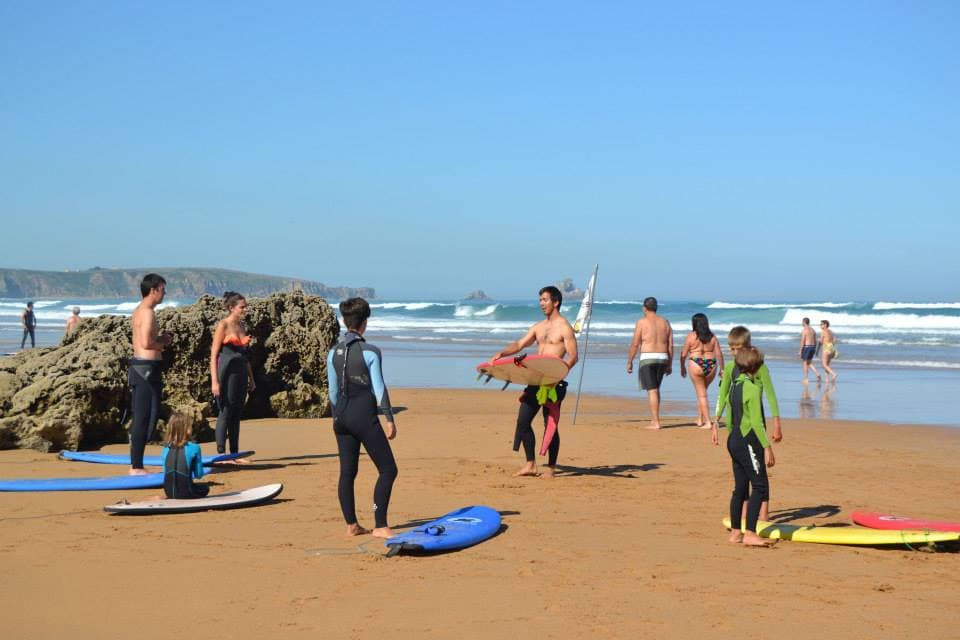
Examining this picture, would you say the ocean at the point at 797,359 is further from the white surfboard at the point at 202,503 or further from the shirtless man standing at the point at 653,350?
the white surfboard at the point at 202,503

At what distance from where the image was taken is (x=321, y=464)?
10.1 m

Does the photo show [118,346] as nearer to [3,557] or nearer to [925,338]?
[3,557]

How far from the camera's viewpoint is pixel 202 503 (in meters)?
7.48

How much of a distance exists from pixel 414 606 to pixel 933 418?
11963mm

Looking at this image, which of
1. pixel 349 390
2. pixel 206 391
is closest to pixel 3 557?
pixel 349 390

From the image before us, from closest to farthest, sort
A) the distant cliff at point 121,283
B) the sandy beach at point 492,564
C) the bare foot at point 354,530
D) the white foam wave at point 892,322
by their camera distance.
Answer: the sandy beach at point 492,564, the bare foot at point 354,530, the white foam wave at point 892,322, the distant cliff at point 121,283

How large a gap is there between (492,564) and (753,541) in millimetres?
1866

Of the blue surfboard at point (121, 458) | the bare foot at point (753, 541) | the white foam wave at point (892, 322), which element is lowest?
the blue surfboard at point (121, 458)

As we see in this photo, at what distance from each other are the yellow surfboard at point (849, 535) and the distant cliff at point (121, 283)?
127299 mm

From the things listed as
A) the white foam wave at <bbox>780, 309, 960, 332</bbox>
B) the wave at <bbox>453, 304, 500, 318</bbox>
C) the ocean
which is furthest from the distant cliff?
the white foam wave at <bbox>780, 309, 960, 332</bbox>

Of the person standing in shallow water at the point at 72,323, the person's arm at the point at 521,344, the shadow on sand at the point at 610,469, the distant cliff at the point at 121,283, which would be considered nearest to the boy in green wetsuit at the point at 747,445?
the person's arm at the point at 521,344

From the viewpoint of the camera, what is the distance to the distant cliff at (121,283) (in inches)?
5300

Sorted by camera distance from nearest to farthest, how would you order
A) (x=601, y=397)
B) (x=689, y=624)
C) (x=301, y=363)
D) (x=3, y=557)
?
(x=689, y=624), (x=3, y=557), (x=301, y=363), (x=601, y=397)

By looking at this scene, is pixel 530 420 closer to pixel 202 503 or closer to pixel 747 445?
pixel 747 445
